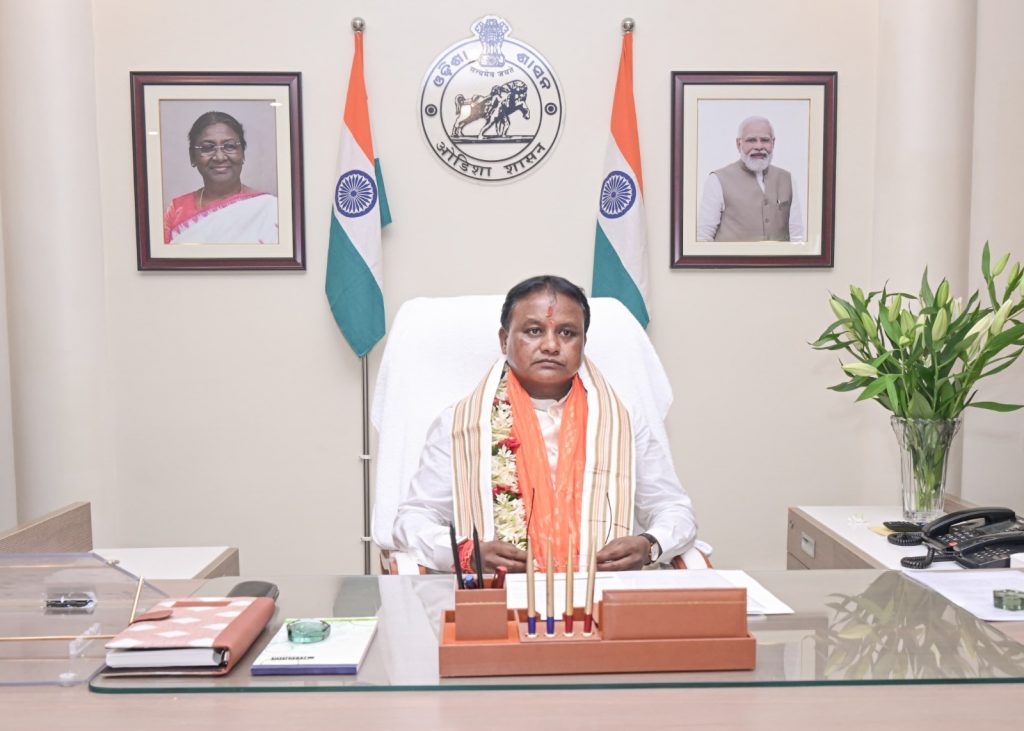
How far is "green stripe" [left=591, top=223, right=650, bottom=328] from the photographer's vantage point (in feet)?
10.7

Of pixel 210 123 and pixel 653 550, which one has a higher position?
pixel 210 123

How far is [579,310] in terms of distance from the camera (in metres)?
2.22

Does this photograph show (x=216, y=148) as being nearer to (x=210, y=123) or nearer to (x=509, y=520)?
(x=210, y=123)

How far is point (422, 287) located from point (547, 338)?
129 cm

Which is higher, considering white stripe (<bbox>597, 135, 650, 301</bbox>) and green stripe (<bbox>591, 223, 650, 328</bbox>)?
white stripe (<bbox>597, 135, 650, 301</bbox>)

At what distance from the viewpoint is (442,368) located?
2.41 meters

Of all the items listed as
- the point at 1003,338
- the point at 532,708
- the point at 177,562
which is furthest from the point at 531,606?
the point at 1003,338

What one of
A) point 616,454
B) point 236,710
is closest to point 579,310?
point 616,454

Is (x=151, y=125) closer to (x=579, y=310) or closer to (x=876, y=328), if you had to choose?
(x=579, y=310)

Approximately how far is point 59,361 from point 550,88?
209cm

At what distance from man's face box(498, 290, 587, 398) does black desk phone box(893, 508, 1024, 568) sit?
0.88m

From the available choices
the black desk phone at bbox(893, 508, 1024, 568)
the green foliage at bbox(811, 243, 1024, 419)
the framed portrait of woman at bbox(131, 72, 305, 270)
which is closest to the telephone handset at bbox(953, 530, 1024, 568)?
the black desk phone at bbox(893, 508, 1024, 568)

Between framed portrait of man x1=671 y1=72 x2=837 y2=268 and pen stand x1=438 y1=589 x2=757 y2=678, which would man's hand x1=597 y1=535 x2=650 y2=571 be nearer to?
pen stand x1=438 y1=589 x2=757 y2=678

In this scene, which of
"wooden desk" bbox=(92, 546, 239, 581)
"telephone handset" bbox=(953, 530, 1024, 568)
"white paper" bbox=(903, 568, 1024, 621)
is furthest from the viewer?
"wooden desk" bbox=(92, 546, 239, 581)
